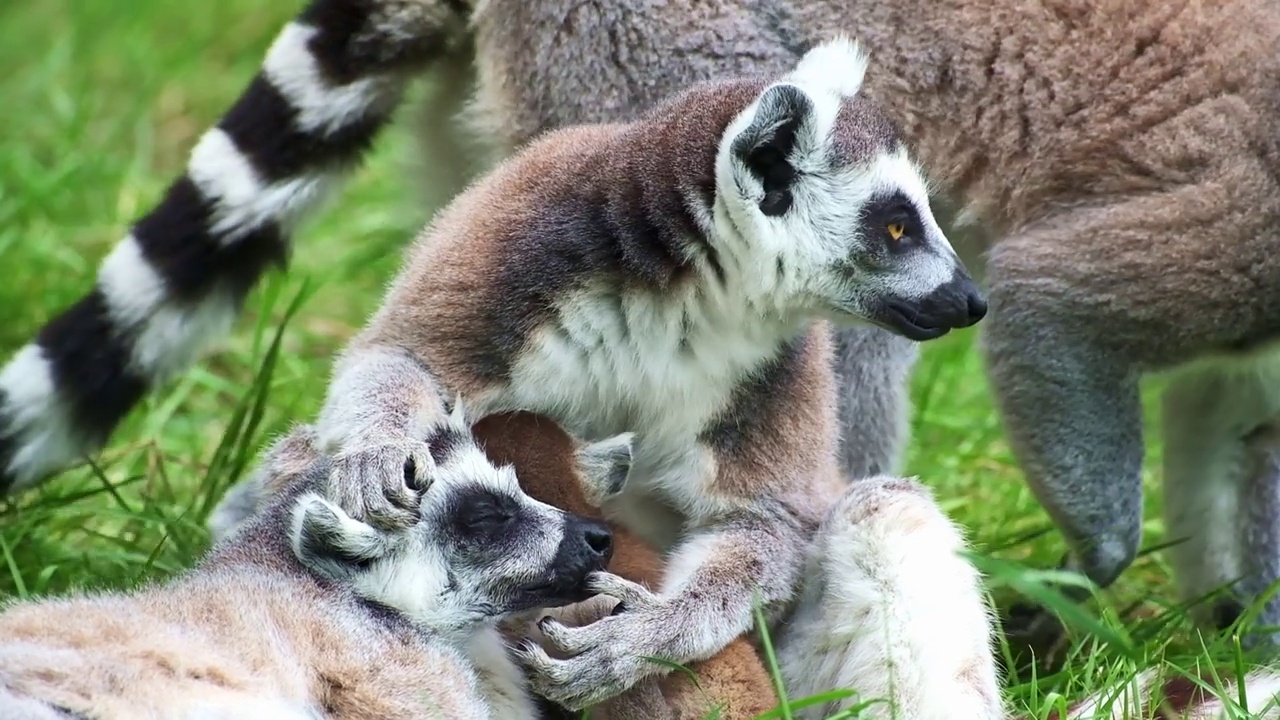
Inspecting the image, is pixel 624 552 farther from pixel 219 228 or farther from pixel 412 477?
pixel 219 228

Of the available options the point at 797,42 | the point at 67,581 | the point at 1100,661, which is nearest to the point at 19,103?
the point at 67,581

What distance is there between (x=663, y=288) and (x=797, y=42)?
1.22m

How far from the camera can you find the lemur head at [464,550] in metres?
3.18

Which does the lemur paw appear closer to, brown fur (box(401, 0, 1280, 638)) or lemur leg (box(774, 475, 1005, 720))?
lemur leg (box(774, 475, 1005, 720))

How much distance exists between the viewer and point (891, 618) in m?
3.34

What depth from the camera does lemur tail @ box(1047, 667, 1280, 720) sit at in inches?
132

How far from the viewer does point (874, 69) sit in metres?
4.38

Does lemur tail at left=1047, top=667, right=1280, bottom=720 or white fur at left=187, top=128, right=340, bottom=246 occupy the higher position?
white fur at left=187, top=128, right=340, bottom=246

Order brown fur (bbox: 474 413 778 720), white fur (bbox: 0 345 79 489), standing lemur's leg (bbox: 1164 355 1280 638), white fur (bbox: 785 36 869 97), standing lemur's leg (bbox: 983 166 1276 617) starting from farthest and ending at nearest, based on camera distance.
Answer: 1. standing lemur's leg (bbox: 1164 355 1280 638)
2. standing lemur's leg (bbox: 983 166 1276 617)
3. white fur (bbox: 0 345 79 489)
4. white fur (bbox: 785 36 869 97)
5. brown fur (bbox: 474 413 778 720)

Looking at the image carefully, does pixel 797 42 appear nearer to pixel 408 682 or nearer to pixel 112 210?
pixel 408 682

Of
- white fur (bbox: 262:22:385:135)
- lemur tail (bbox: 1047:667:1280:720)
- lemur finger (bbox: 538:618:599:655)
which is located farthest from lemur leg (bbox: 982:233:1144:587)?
white fur (bbox: 262:22:385:135)

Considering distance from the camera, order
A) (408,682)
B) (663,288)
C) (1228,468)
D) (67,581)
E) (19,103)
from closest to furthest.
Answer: (408,682), (663,288), (67,581), (1228,468), (19,103)

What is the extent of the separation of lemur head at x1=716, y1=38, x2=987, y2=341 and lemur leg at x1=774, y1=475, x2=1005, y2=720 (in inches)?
16.4

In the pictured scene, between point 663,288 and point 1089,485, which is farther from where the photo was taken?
point 1089,485
